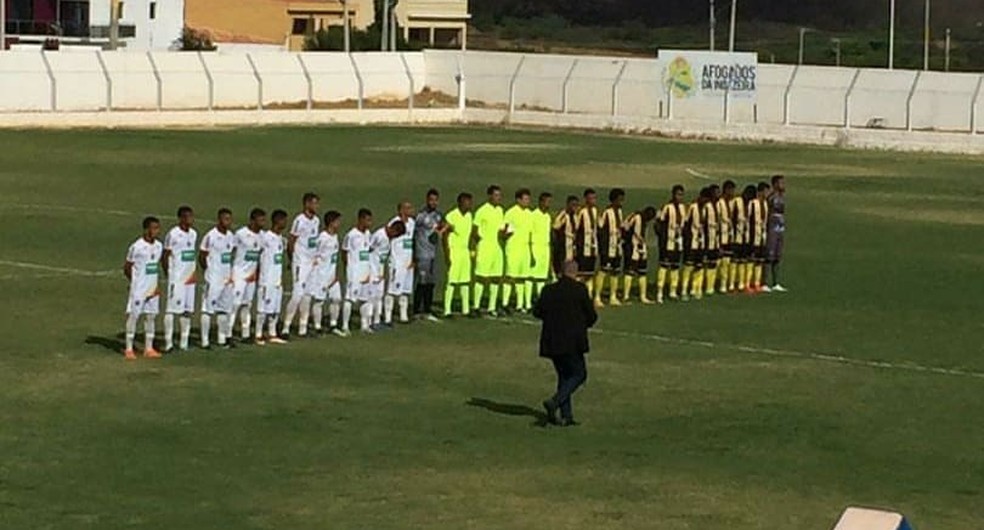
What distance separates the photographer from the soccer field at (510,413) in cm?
1694

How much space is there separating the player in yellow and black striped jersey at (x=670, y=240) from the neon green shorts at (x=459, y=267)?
3.43 meters

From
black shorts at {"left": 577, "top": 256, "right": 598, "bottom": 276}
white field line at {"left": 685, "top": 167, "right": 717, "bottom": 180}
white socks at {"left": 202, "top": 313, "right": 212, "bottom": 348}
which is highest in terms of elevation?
white field line at {"left": 685, "top": 167, "right": 717, "bottom": 180}

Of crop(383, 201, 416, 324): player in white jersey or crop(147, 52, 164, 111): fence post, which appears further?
crop(147, 52, 164, 111): fence post

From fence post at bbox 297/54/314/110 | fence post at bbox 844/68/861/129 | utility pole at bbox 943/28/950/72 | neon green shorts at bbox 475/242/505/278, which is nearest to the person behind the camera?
neon green shorts at bbox 475/242/505/278

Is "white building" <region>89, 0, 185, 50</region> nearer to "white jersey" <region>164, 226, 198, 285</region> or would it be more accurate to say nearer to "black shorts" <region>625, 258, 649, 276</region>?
"black shorts" <region>625, 258, 649, 276</region>

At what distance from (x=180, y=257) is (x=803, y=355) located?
7526mm

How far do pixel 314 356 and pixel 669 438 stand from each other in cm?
583

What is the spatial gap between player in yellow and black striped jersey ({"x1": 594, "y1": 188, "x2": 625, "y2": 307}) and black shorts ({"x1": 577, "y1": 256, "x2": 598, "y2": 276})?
0.21 m

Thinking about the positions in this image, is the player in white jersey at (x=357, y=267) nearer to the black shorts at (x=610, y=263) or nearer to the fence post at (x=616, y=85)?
the black shorts at (x=610, y=263)

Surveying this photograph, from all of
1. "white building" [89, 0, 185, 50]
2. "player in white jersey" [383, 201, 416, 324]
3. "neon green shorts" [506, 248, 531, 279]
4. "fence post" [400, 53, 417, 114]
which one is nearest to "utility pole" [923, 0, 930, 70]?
"fence post" [400, 53, 417, 114]

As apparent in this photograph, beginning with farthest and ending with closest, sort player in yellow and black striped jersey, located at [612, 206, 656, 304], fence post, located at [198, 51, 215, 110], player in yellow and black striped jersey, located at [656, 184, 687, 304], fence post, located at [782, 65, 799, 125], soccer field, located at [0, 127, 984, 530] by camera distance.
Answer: fence post, located at [198, 51, 215, 110]
fence post, located at [782, 65, 799, 125]
player in yellow and black striped jersey, located at [656, 184, 687, 304]
player in yellow and black striped jersey, located at [612, 206, 656, 304]
soccer field, located at [0, 127, 984, 530]

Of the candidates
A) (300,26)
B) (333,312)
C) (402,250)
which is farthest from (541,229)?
(300,26)

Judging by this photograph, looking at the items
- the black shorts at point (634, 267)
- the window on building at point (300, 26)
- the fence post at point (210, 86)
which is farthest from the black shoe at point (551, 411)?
the window on building at point (300, 26)

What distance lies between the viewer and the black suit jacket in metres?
19.4
